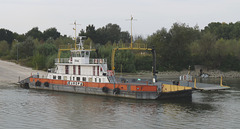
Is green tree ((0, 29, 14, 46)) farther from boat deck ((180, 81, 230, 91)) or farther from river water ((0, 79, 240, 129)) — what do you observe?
boat deck ((180, 81, 230, 91))

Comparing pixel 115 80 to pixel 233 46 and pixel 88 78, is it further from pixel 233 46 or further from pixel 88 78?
pixel 233 46

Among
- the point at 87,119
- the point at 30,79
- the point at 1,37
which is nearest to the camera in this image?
the point at 87,119

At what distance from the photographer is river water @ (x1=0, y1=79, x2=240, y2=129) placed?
2695 centimetres

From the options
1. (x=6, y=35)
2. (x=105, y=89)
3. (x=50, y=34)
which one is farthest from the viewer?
(x=50, y=34)

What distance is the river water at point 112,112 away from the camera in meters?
27.0

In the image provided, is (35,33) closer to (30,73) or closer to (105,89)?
(30,73)

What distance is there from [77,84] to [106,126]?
18.9 m

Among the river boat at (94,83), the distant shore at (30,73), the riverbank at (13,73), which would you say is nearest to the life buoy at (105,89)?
the river boat at (94,83)

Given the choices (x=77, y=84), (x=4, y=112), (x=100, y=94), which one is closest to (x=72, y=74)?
(x=77, y=84)

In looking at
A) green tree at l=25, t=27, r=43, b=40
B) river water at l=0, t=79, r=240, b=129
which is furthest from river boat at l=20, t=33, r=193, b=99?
green tree at l=25, t=27, r=43, b=40

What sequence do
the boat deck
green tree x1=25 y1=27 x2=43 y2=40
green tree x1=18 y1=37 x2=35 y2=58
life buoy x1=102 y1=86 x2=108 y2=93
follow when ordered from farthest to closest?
green tree x1=25 y1=27 x2=43 y2=40
green tree x1=18 y1=37 x2=35 y2=58
life buoy x1=102 y1=86 x2=108 y2=93
the boat deck

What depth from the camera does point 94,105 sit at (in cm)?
3569

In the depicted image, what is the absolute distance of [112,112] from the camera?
104ft

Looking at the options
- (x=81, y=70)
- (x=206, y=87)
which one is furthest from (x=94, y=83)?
(x=206, y=87)
